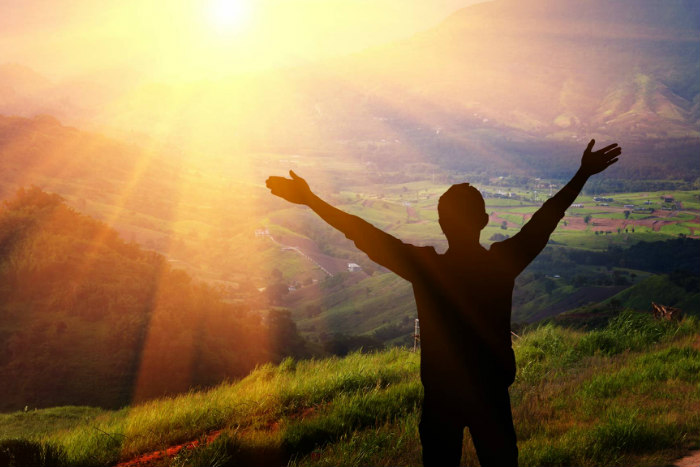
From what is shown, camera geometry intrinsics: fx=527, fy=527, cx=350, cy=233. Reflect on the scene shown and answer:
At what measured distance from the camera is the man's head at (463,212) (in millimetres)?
3623

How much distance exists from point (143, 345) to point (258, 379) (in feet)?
110

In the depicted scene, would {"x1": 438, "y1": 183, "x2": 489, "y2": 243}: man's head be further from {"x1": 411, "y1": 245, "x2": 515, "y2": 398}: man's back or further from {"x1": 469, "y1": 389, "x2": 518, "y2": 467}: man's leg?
{"x1": 469, "y1": 389, "x2": 518, "y2": 467}: man's leg

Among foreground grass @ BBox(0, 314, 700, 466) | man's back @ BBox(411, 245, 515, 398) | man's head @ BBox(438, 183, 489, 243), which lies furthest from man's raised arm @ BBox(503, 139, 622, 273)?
foreground grass @ BBox(0, 314, 700, 466)

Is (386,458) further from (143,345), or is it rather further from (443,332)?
(143,345)

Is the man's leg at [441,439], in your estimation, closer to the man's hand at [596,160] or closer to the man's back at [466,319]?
the man's back at [466,319]

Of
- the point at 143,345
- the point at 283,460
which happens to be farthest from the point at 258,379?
the point at 143,345

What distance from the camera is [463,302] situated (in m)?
3.64

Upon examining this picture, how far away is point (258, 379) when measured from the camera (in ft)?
33.1

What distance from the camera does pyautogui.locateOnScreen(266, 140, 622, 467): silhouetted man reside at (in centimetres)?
361

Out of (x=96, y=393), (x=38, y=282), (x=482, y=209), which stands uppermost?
(x=482, y=209)

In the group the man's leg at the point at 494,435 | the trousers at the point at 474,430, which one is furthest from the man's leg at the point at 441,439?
the man's leg at the point at 494,435

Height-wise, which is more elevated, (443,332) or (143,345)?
(443,332)

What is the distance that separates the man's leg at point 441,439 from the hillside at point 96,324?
93.2 ft

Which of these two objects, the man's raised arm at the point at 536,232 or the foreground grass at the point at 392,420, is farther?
the foreground grass at the point at 392,420
